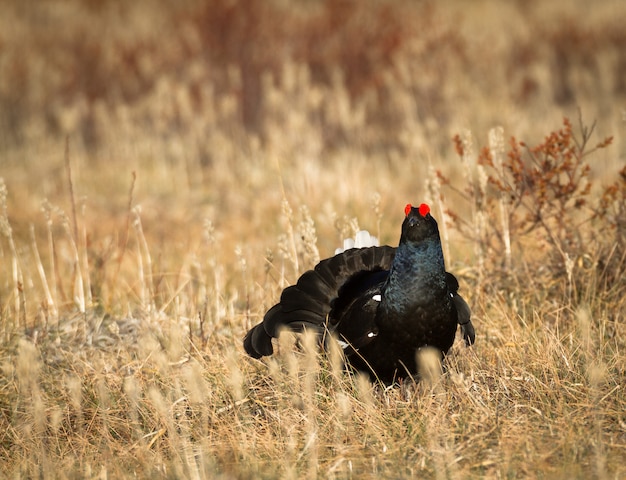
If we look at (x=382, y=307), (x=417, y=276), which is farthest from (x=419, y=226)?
(x=382, y=307)

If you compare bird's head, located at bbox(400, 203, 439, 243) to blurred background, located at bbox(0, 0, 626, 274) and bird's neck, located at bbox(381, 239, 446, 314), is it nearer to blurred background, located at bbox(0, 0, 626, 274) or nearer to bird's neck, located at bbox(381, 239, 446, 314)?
bird's neck, located at bbox(381, 239, 446, 314)

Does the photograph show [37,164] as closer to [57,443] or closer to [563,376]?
[57,443]

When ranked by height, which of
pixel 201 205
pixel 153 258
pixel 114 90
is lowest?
pixel 153 258

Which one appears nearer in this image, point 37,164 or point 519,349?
point 519,349

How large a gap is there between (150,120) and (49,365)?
6.87 meters

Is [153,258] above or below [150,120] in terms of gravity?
below

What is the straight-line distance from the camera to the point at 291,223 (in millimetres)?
3682

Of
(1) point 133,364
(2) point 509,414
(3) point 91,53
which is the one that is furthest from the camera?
(3) point 91,53

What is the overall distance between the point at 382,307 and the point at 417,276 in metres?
0.18

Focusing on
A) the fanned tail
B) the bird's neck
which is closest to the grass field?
the fanned tail

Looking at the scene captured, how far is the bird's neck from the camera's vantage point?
278 centimetres

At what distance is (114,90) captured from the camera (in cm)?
1057

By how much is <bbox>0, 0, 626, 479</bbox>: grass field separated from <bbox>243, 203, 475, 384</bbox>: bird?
0.37ft

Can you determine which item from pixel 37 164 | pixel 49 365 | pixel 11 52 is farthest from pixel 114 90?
pixel 49 365
